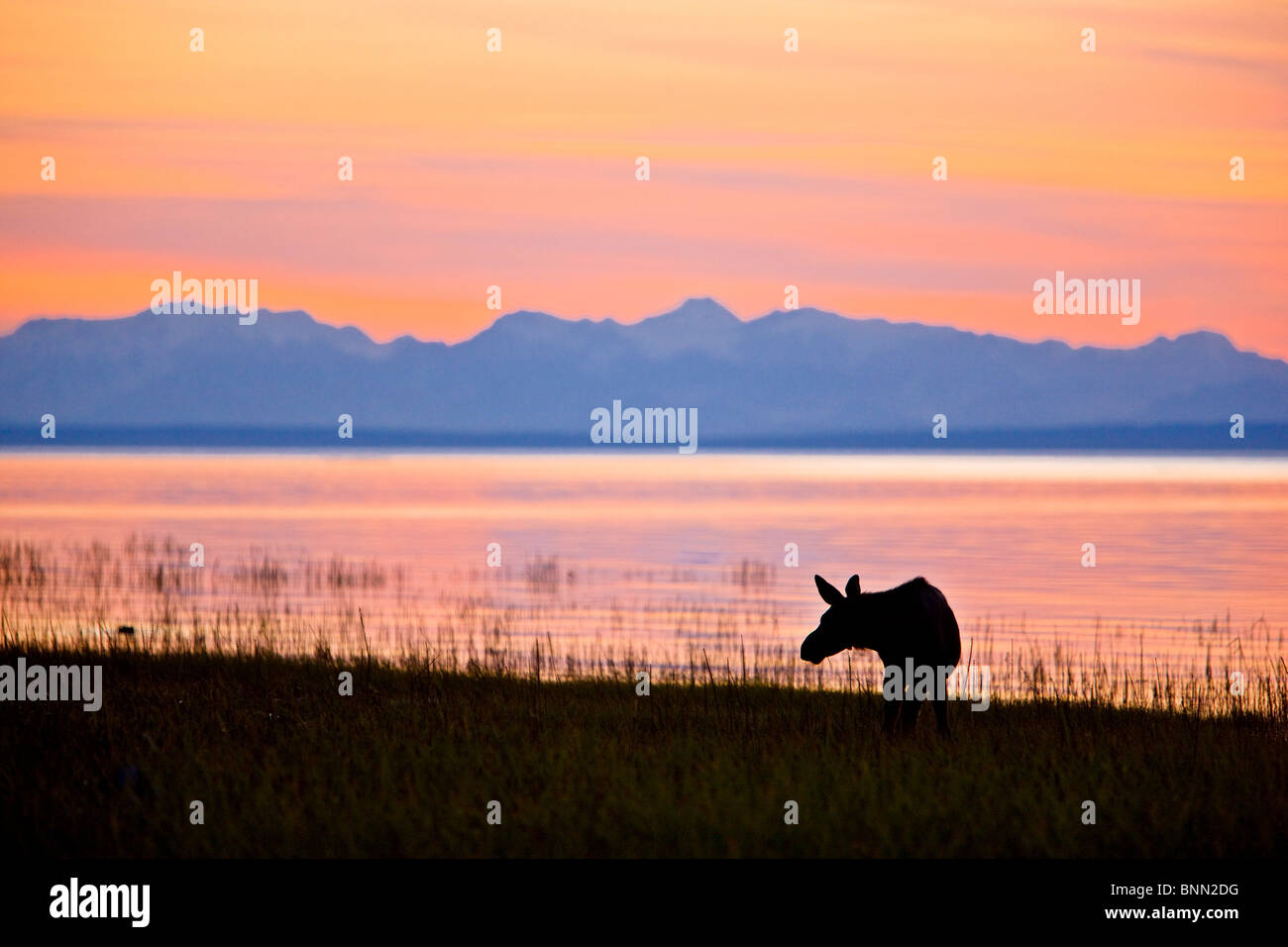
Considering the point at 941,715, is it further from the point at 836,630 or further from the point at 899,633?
the point at 836,630

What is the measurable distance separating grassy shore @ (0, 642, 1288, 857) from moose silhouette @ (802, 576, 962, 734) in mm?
500

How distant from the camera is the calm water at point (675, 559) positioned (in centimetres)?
2941

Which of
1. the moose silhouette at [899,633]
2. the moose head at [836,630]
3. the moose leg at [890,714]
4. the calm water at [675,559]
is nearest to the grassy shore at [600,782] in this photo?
the moose leg at [890,714]

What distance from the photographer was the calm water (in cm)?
2941

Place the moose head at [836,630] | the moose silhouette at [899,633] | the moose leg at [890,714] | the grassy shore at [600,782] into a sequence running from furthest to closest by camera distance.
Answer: the moose head at [836,630], the moose leg at [890,714], the moose silhouette at [899,633], the grassy shore at [600,782]

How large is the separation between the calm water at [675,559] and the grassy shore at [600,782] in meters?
7.23

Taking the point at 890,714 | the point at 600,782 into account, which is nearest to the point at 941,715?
the point at 890,714

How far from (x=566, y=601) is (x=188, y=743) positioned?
2249cm

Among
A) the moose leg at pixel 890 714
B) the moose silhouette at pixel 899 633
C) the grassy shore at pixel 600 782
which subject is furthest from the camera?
the moose leg at pixel 890 714

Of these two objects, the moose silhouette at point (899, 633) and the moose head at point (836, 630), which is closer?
the moose silhouette at point (899, 633)

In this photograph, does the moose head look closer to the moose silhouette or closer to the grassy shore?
the moose silhouette

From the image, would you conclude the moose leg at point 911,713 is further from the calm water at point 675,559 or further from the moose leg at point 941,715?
the calm water at point 675,559

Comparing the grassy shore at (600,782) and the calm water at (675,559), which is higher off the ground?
the calm water at (675,559)

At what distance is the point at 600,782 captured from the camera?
35.3 ft
